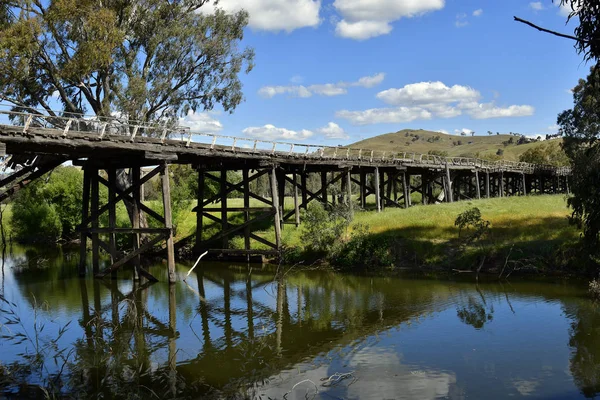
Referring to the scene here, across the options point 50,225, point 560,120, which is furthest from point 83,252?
point 560,120

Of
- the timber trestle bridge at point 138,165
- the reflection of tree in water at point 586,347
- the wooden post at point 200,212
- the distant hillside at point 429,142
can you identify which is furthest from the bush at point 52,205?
the distant hillside at point 429,142

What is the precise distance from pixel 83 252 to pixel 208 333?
8.80 metres

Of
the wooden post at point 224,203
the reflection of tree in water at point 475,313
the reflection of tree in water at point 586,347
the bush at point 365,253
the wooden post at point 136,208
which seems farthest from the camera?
the wooden post at point 224,203

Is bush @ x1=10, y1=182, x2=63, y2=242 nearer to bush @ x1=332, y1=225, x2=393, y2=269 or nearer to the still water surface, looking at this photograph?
the still water surface

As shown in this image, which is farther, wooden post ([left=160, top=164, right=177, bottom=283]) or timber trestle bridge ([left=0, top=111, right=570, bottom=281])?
wooden post ([left=160, top=164, right=177, bottom=283])

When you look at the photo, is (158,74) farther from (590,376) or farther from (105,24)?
(590,376)

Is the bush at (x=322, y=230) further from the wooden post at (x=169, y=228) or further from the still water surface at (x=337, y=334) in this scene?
the wooden post at (x=169, y=228)

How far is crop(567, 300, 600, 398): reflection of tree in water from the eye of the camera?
8029 millimetres

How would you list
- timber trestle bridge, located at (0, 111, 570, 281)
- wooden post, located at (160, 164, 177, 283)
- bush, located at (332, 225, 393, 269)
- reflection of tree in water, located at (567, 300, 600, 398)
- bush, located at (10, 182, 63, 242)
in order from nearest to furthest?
reflection of tree in water, located at (567, 300, 600, 398), timber trestle bridge, located at (0, 111, 570, 281), wooden post, located at (160, 164, 177, 283), bush, located at (332, 225, 393, 269), bush, located at (10, 182, 63, 242)

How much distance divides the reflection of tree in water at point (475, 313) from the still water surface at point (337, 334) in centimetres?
2

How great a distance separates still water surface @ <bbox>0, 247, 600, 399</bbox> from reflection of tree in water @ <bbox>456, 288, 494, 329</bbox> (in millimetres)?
24

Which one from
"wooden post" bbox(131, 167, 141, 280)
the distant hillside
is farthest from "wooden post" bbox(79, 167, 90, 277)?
the distant hillside

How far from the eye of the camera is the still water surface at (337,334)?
813 centimetres

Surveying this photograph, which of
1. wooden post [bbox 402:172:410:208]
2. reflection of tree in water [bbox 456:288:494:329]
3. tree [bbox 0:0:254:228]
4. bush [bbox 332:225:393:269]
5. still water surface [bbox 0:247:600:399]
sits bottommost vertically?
reflection of tree in water [bbox 456:288:494:329]
